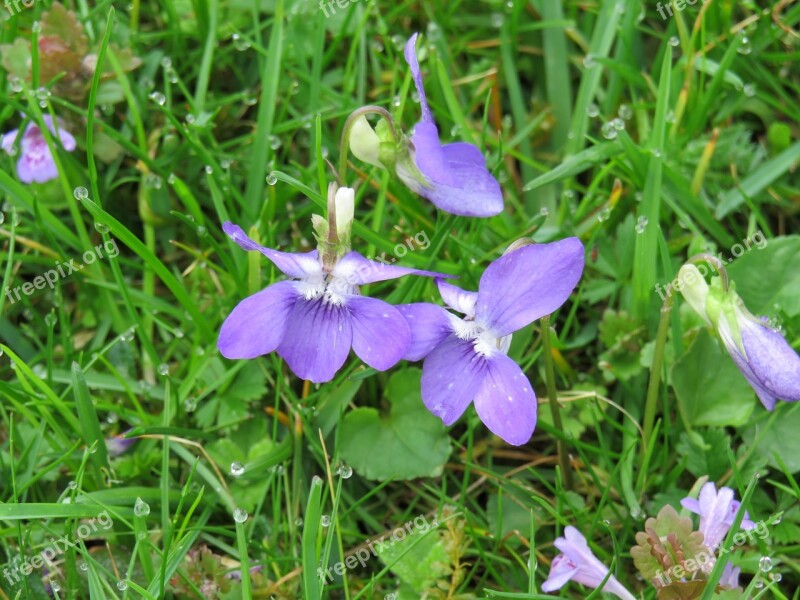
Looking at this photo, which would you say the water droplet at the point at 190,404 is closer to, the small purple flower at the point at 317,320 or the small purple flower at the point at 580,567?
the small purple flower at the point at 317,320

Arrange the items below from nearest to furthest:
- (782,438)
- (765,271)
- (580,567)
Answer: (580,567) < (782,438) < (765,271)

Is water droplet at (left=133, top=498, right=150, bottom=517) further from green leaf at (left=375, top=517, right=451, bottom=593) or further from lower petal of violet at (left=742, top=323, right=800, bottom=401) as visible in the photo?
lower petal of violet at (left=742, top=323, right=800, bottom=401)

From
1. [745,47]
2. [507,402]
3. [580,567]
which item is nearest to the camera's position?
[507,402]

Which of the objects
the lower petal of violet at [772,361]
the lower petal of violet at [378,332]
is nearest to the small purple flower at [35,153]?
the lower petal of violet at [378,332]

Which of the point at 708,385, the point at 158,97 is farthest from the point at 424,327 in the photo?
the point at 158,97

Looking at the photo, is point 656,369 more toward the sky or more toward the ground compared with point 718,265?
more toward the ground

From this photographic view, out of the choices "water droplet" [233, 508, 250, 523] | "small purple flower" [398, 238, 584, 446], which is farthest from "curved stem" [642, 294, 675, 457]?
"water droplet" [233, 508, 250, 523]

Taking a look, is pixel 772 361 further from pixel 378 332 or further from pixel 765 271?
pixel 378 332

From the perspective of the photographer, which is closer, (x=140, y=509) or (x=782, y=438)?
(x=140, y=509)
